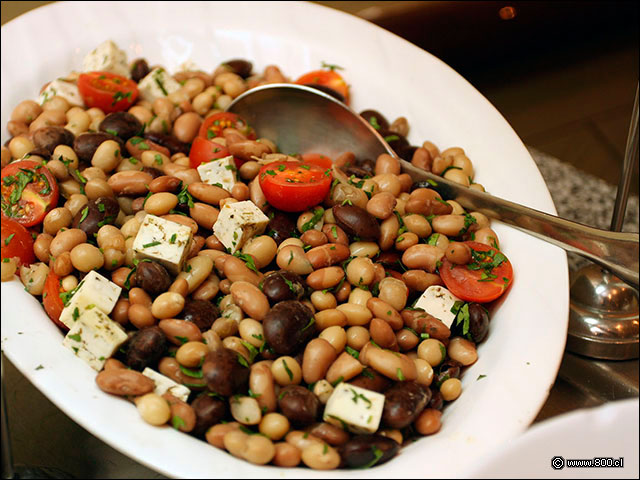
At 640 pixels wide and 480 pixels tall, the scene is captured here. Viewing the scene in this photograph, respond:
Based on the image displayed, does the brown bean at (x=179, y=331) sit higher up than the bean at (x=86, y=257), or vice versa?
the bean at (x=86, y=257)

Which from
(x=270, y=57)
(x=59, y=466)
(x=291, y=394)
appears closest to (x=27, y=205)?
(x=59, y=466)

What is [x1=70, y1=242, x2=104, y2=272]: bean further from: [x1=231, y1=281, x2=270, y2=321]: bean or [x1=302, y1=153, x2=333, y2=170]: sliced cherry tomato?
[x1=302, y1=153, x2=333, y2=170]: sliced cherry tomato

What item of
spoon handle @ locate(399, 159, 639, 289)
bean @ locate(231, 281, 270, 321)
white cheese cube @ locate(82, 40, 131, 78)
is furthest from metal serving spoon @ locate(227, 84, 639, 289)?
bean @ locate(231, 281, 270, 321)

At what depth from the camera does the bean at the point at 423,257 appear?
2.77 feet

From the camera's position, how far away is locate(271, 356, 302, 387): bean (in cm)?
72

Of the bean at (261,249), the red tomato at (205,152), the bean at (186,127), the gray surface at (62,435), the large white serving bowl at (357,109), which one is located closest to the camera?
the large white serving bowl at (357,109)

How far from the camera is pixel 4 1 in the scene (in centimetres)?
144

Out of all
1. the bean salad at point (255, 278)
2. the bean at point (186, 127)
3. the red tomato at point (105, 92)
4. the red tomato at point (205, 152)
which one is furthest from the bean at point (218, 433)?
the red tomato at point (105, 92)

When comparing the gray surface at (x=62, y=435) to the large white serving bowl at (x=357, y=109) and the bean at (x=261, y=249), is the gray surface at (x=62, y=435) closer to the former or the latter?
the large white serving bowl at (x=357, y=109)

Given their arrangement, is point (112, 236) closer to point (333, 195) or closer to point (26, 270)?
point (26, 270)

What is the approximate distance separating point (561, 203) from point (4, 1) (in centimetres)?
127

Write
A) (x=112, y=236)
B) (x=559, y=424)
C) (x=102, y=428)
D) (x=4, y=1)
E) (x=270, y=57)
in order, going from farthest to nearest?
(x=4, y=1), (x=270, y=57), (x=112, y=236), (x=102, y=428), (x=559, y=424)

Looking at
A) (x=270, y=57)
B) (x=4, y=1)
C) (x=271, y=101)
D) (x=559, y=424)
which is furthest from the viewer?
(x=4, y=1)

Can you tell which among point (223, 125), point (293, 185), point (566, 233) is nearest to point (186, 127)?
point (223, 125)
